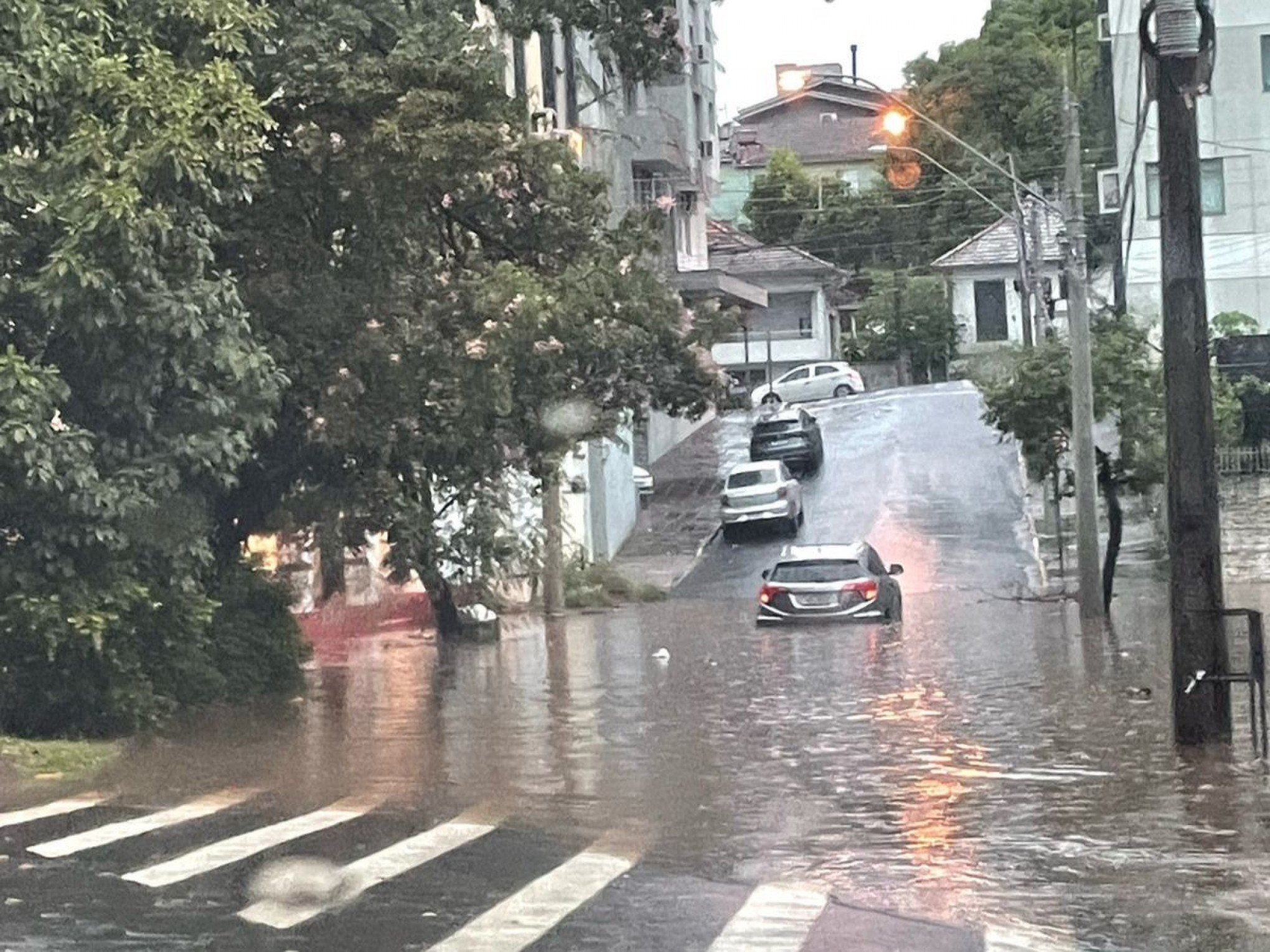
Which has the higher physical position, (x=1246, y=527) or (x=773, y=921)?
(x=1246, y=527)

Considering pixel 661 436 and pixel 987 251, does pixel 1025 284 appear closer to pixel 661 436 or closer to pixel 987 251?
pixel 661 436

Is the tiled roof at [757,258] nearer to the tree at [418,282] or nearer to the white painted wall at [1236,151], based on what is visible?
the white painted wall at [1236,151]

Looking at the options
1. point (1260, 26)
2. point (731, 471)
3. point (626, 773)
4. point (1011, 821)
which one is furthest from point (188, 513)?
point (1260, 26)

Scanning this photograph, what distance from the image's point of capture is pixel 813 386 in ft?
226

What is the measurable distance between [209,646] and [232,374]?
16.0 ft

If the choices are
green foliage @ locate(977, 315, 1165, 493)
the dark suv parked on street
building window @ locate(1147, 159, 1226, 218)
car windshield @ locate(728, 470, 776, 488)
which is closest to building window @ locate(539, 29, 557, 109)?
car windshield @ locate(728, 470, 776, 488)

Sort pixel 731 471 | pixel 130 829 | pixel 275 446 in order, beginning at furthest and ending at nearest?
pixel 731 471
pixel 275 446
pixel 130 829

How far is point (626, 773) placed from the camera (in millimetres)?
15031

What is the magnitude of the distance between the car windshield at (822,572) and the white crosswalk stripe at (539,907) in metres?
19.3

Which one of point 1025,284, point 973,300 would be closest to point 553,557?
point 1025,284

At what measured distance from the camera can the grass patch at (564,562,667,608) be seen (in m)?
36.8

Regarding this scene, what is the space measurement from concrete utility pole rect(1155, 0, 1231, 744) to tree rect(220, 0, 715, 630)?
17.1 ft

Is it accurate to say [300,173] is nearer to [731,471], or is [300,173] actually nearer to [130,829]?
[130,829]

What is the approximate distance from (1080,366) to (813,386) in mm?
39250
